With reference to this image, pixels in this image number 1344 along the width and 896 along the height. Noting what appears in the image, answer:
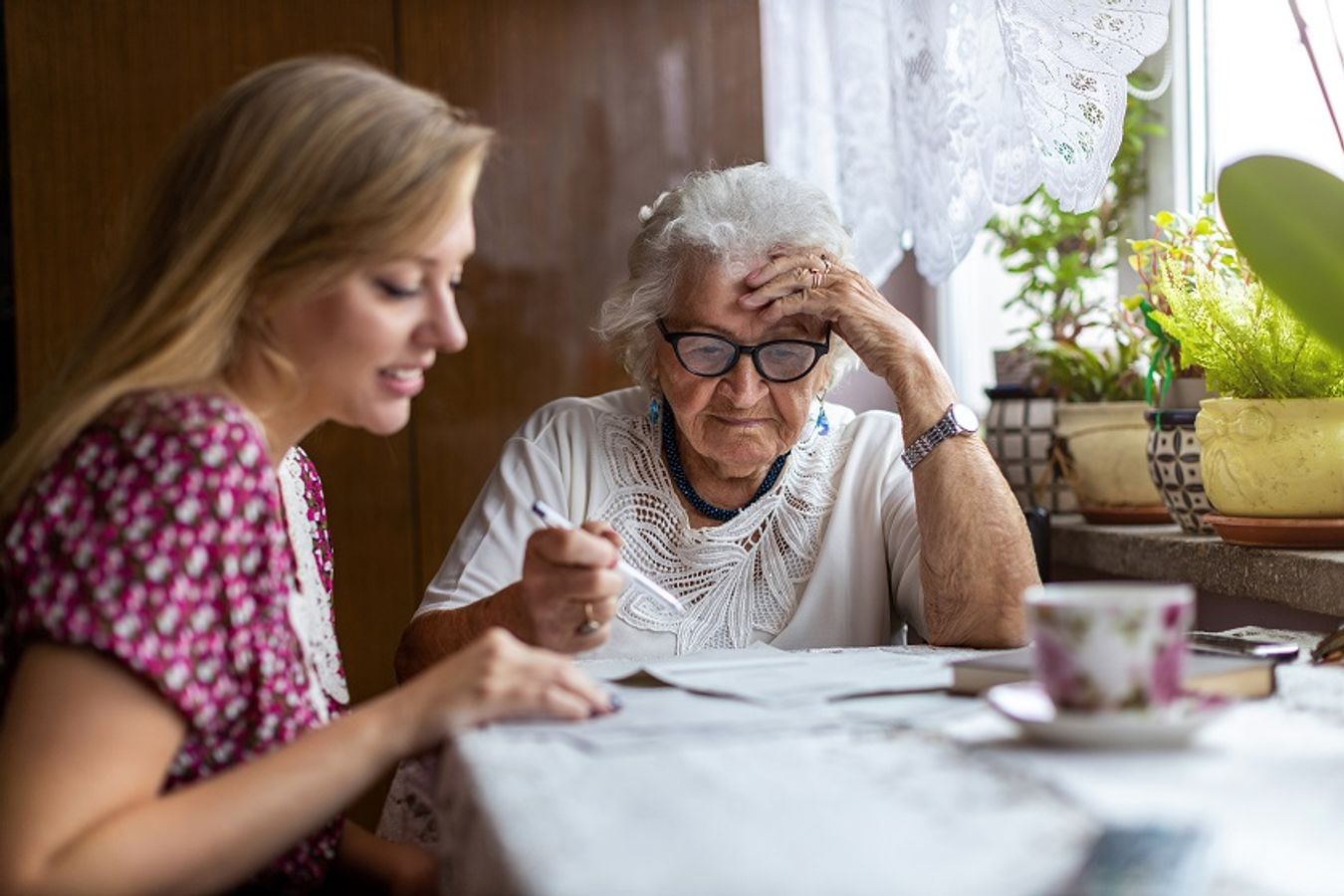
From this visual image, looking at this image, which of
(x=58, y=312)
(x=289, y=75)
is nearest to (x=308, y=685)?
(x=289, y=75)

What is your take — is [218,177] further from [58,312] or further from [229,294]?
Answer: [58,312]

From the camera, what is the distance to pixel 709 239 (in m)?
1.70

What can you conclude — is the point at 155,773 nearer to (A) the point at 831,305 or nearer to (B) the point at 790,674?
(B) the point at 790,674

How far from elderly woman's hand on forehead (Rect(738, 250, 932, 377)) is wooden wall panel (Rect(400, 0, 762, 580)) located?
776mm

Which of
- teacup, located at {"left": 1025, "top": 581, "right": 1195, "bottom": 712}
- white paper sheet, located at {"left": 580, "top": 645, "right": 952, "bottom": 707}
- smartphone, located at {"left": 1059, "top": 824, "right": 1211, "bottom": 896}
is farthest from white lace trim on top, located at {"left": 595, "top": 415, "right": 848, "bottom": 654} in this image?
smartphone, located at {"left": 1059, "top": 824, "right": 1211, "bottom": 896}

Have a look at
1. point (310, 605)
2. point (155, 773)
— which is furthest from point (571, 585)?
point (155, 773)

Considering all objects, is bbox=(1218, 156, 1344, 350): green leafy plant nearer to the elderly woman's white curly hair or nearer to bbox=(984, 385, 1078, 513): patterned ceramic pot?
the elderly woman's white curly hair

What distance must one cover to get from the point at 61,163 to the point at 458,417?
0.75 metres

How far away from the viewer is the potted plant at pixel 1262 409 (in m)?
1.55

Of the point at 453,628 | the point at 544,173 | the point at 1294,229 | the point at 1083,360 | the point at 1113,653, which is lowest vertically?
the point at 453,628

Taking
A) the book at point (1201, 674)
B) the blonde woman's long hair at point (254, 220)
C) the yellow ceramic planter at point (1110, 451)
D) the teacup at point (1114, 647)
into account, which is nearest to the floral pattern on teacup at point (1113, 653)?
the teacup at point (1114, 647)

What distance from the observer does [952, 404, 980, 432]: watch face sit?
165 centimetres

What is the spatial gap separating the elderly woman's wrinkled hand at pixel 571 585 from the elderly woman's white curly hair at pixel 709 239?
21.3 inches

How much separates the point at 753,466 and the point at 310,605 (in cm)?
68
